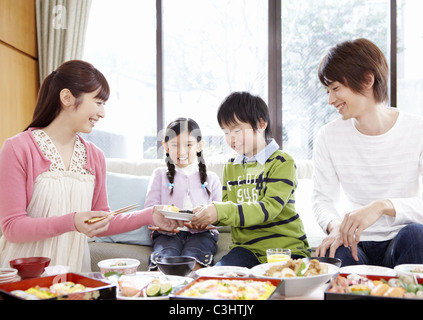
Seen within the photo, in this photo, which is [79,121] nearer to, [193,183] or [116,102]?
[193,183]

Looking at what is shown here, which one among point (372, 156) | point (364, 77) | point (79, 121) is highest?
point (364, 77)

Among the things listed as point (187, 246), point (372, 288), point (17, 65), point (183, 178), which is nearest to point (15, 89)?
point (17, 65)

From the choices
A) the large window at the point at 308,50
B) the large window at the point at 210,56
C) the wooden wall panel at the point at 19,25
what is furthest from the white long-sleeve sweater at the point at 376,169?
the wooden wall panel at the point at 19,25

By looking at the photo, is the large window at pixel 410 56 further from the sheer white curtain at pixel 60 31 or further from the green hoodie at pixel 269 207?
the sheer white curtain at pixel 60 31

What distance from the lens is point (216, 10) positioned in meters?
3.83

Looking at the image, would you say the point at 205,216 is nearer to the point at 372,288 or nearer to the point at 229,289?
the point at 229,289

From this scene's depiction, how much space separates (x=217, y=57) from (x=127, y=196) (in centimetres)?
178

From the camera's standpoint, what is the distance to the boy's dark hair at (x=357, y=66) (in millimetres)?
1670

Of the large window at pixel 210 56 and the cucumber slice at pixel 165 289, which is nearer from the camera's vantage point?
the cucumber slice at pixel 165 289

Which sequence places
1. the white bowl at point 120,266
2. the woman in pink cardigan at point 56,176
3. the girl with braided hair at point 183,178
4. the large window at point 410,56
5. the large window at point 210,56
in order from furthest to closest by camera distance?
the large window at point 210,56
the large window at point 410,56
the girl with braided hair at point 183,178
the woman in pink cardigan at point 56,176
the white bowl at point 120,266

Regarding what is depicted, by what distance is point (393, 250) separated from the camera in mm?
1473

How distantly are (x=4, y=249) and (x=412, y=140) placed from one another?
66.0 inches

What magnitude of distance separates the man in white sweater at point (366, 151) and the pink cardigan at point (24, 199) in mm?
826
